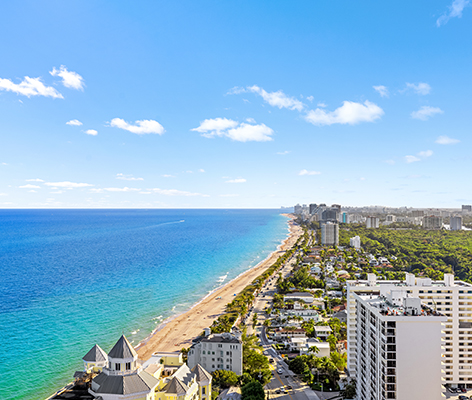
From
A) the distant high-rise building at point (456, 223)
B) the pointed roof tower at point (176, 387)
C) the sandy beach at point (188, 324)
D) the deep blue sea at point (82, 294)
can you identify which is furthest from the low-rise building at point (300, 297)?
the distant high-rise building at point (456, 223)

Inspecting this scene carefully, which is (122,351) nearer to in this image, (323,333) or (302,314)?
(323,333)

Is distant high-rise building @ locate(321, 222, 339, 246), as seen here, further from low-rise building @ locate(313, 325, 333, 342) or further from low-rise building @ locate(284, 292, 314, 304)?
low-rise building @ locate(313, 325, 333, 342)

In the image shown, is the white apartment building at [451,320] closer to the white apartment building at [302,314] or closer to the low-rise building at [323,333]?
the low-rise building at [323,333]

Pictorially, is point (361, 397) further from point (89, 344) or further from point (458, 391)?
point (89, 344)

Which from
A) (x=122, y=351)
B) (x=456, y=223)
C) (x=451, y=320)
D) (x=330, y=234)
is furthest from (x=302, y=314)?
(x=456, y=223)

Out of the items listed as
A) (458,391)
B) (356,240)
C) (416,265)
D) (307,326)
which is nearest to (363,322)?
(458,391)

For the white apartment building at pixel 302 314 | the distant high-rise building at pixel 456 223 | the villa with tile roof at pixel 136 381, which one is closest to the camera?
the villa with tile roof at pixel 136 381
